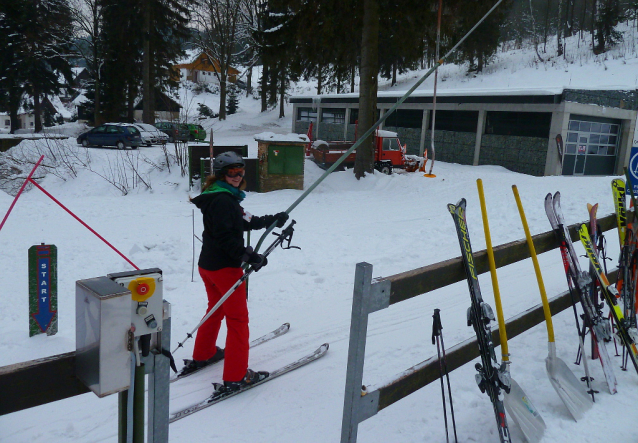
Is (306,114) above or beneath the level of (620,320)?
Result: above

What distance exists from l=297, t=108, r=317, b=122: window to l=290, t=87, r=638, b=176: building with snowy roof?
9.68 meters

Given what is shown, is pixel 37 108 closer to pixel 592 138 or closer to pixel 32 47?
pixel 32 47

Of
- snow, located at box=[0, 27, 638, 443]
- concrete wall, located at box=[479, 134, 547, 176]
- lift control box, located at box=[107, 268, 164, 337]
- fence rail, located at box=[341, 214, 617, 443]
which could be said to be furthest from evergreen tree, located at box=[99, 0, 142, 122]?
lift control box, located at box=[107, 268, 164, 337]

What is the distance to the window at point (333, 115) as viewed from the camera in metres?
33.2

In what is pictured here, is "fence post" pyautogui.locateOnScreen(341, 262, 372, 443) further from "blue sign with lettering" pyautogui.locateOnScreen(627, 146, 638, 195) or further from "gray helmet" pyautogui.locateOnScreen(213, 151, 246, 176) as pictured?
"blue sign with lettering" pyautogui.locateOnScreen(627, 146, 638, 195)

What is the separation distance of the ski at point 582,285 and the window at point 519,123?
63.1 ft

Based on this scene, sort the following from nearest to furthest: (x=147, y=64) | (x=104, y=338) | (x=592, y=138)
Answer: (x=104, y=338), (x=592, y=138), (x=147, y=64)

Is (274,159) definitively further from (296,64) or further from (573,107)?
(573,107)

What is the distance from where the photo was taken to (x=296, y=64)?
15.4 metres

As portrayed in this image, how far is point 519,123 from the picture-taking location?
73.8 ft

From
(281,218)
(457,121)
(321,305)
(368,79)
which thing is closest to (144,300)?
(281,218)

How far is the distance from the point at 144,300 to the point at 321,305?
14.3 ft

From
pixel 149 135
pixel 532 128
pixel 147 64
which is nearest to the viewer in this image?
pixel 532 128

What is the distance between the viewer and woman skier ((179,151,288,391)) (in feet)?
12.3
